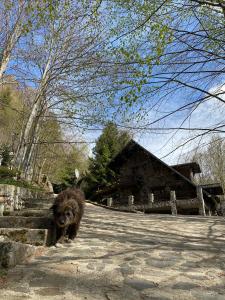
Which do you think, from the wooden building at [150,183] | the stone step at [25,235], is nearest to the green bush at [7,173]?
the stone step at [25,235]

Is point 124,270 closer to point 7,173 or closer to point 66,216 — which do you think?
point 66,216

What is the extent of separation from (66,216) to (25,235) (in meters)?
0.99

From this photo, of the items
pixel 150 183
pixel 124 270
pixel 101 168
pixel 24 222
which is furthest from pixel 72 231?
pixel 101 168

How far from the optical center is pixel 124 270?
446 centimetres

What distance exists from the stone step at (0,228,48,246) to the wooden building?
16.5m

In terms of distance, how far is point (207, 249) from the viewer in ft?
20.3

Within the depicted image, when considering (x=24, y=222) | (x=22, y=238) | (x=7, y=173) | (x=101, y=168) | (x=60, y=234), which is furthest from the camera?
(x=101, y=168)

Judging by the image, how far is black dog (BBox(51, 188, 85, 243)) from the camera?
5.95 metres

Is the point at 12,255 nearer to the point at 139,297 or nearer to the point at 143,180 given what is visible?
the point at 139,297

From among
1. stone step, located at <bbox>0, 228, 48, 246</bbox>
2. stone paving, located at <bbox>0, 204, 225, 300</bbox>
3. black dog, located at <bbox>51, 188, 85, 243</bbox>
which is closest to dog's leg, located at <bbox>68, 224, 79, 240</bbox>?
black dog, located at <bbox>51, 188, 85, 243</bbox>

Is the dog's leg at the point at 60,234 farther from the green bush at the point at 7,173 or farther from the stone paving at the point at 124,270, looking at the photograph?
the green bush at the point at 7,173

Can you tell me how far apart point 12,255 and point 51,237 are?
175 centimetres

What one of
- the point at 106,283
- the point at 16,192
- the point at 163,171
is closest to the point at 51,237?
the point at 106,283

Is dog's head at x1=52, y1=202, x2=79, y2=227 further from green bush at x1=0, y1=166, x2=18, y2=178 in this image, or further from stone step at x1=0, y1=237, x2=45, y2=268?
green bush at x1=0, y1=166, x2=18, y2=178
